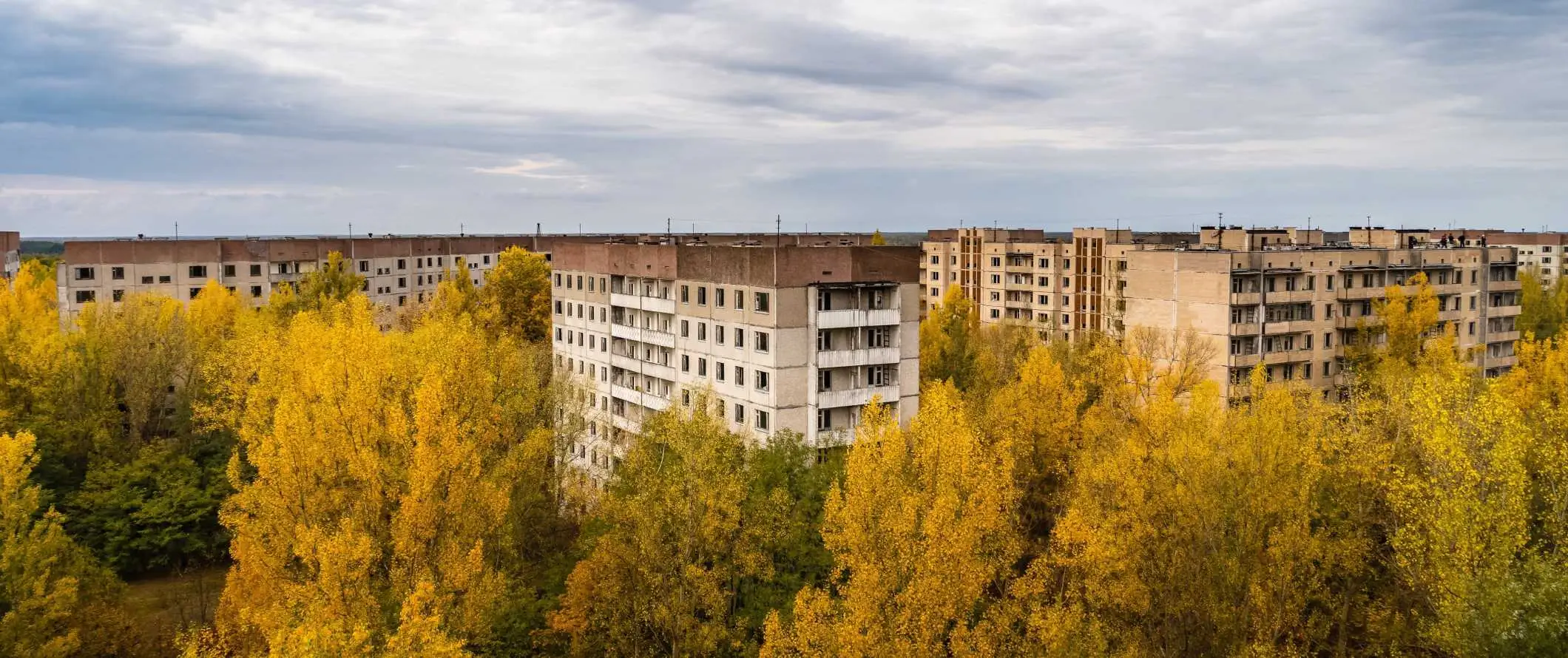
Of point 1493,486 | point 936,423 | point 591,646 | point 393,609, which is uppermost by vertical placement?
point 936,423

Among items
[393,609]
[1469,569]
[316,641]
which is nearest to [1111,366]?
[1469,569]

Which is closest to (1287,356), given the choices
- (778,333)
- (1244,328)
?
(1244,328)

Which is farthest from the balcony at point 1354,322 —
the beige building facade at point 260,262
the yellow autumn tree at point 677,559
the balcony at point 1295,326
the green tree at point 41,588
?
the green tree at point 41,588

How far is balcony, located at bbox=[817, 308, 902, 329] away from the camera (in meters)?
48.6

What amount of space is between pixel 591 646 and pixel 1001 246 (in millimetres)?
74044

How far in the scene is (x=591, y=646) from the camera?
36969mm

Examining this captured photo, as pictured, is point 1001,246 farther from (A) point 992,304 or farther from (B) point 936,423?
(B) point 936,423

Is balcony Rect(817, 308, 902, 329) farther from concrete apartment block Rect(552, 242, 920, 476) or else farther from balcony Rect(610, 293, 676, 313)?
balcony Rect(610, 293, 676, 313)

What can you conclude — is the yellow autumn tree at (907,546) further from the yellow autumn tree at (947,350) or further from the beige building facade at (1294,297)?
the beige building facade at (1294,297)

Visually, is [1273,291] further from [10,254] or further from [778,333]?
[10,254]

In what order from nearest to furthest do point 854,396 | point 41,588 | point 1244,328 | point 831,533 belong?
1. point 831,533
2. point 41,588
3. point 854,396
4. point 1244,328

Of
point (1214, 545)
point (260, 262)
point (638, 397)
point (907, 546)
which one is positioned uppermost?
point (260, 262)

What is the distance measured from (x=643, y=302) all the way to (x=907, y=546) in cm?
3177

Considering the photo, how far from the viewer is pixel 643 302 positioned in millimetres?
57531
